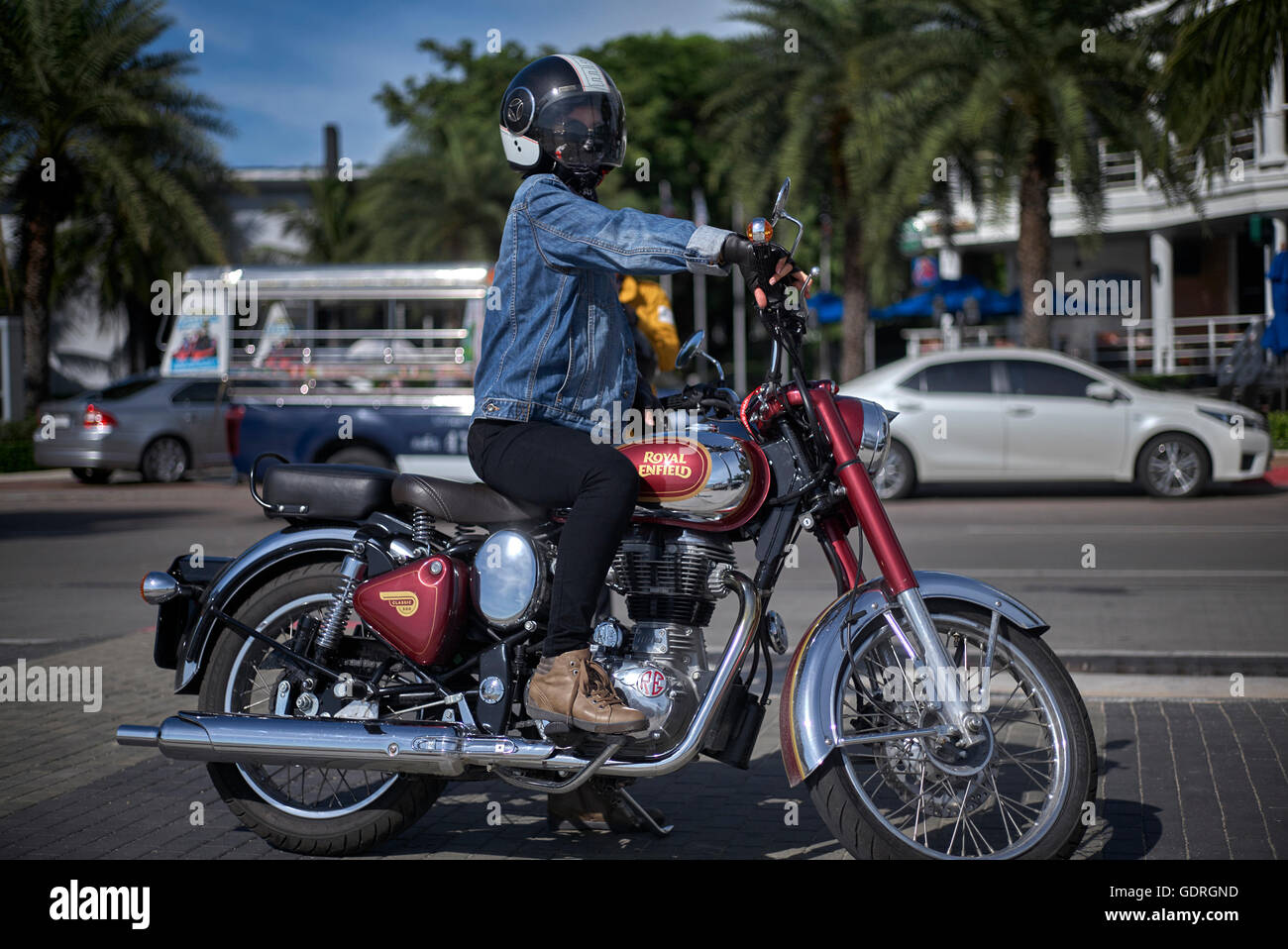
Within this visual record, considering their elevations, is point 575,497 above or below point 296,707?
above

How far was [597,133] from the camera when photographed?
3.71 m

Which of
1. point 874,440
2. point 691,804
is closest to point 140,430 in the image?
point 691,804

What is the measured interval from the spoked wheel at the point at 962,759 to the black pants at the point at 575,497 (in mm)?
689

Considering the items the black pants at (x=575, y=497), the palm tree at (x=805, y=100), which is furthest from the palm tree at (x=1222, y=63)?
the black pants at (x=575, y=497)

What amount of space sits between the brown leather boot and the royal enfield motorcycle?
0.19 ft

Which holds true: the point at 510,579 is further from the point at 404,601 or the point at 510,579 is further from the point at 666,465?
the point at 666,465

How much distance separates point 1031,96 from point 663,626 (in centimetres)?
1658

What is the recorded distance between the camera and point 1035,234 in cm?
1977

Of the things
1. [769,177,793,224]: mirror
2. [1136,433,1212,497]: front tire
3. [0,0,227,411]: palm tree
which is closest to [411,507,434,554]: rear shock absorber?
[769,177,793,224]: mirror

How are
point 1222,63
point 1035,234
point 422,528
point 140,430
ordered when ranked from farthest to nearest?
point 1035,234 → point 140,430 → point 1222,63 → point 422,528

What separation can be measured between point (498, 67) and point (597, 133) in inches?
1602

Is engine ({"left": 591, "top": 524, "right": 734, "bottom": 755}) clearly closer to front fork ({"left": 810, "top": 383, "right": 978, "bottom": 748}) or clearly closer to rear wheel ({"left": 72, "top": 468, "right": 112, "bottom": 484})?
front fork ({"left": 810, "top": 383, "right": 978, "bottom": 748})

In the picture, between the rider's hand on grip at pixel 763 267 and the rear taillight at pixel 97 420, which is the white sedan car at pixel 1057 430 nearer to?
the rear taillight at pixel 97 420

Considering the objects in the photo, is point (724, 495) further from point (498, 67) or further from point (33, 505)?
point (498, 67)
